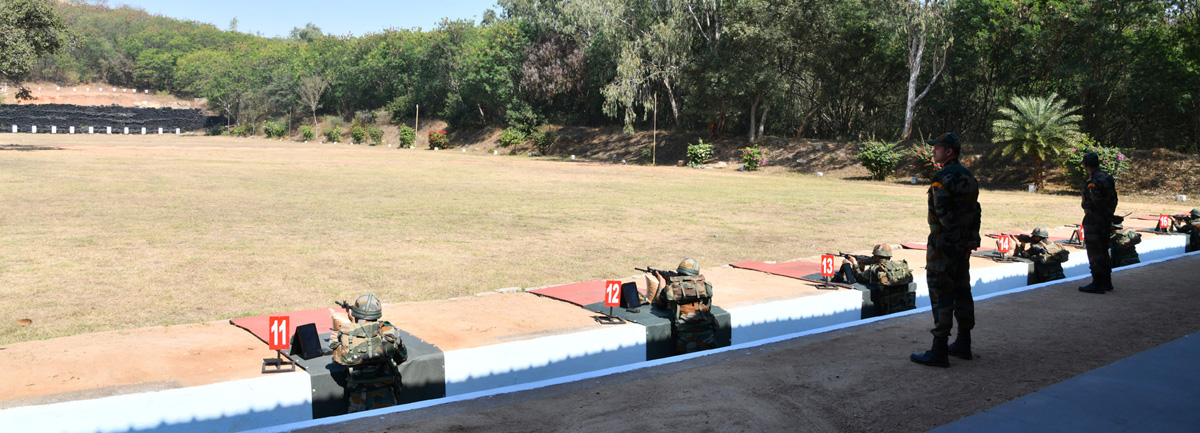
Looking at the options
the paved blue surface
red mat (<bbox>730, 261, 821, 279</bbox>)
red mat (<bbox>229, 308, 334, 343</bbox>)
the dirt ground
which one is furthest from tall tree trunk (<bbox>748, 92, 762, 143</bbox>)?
the paved blue surface

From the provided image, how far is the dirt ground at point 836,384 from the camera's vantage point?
426 centimetres

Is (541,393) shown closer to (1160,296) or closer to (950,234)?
(950,234)

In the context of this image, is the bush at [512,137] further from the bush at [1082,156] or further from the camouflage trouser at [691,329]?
the camouflage trouser at [691,329]

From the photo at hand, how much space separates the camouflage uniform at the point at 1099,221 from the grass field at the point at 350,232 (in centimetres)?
384

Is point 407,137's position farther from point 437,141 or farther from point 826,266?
point 826,266

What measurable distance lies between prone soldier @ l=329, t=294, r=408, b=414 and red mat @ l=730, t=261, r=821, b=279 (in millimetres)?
5624

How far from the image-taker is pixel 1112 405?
411 cm

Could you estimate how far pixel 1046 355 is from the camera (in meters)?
5.78

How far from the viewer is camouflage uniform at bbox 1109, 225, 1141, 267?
11.0 meters

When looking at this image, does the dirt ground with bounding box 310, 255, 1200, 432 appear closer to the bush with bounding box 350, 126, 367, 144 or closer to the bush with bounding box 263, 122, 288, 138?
the bush with bounding box 350, 126, 367, 144

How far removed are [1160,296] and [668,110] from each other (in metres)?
42.2

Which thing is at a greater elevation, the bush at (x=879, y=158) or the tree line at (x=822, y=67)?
the tree line at (x=822, y=67)

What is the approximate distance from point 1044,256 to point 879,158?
22.2 meters

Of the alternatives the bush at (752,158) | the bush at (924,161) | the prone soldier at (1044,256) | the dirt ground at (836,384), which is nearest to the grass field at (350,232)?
the prone soldier at (1044,256)
